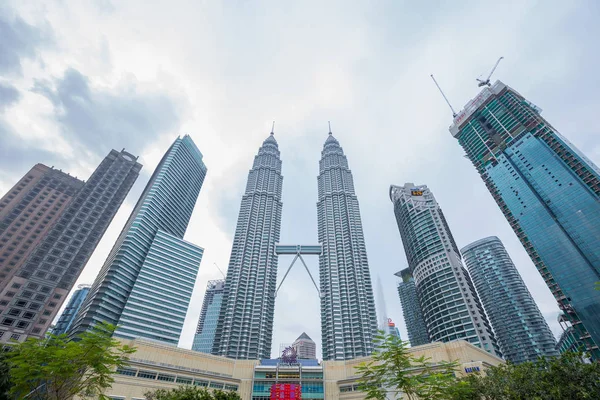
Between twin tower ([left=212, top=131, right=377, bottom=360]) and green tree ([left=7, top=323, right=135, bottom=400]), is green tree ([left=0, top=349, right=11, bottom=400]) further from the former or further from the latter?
twin tower ([left=212, top=131, right=377, bottom=360])

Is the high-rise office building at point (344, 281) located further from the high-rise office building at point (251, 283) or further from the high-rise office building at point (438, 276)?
the high-rise office building at point (251, 283)

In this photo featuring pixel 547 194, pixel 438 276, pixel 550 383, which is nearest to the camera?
pixel 550 383

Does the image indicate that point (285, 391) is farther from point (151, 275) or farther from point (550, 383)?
point (151, 275)

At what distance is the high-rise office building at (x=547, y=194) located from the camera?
10394 cm

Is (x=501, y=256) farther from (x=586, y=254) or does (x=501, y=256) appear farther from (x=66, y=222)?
(x=66, y=222)

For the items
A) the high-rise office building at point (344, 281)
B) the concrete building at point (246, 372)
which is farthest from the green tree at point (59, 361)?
the high-rise office building at point (344, 281)

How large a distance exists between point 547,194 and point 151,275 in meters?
181

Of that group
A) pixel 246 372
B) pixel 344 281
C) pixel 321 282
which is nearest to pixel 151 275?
pixel 246 372

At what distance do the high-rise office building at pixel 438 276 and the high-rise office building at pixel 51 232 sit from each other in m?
155

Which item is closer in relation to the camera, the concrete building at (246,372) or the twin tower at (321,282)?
the concrete building at (246,372)

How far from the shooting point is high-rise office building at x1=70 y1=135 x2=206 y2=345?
113500 millimetres

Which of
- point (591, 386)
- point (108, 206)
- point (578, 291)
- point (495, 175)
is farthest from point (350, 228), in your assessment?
point (591, 386)

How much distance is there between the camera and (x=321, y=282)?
160 metres

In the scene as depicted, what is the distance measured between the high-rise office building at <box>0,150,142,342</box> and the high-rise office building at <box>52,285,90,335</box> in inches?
2418
